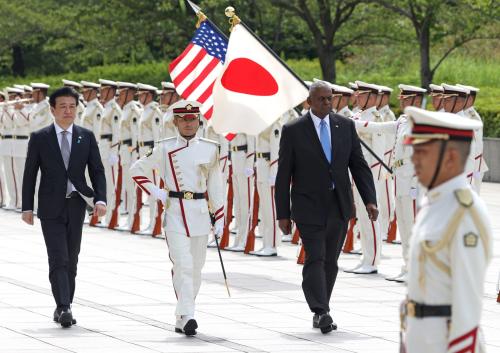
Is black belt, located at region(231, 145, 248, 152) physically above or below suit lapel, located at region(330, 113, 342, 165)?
below

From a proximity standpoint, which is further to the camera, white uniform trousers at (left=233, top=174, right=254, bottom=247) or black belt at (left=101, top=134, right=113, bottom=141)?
black belt at (left=101, top=134, right=113, bottom=141)

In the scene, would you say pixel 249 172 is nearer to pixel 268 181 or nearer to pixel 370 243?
pixel 268 181

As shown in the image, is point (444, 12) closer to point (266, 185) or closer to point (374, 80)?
point (374, 80)

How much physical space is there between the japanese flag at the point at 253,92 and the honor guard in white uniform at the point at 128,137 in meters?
7.62

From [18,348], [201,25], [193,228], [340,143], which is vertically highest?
[201,25]

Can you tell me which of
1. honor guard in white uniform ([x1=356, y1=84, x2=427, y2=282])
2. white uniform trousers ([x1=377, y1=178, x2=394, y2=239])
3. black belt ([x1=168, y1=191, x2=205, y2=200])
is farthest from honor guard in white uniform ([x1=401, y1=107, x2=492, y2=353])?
white uniform trousers ([x1=377, y1=178, x2=394, y2=239])

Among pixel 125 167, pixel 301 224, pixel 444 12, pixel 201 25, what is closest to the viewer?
pixel 301 224

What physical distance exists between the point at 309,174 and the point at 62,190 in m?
1.88

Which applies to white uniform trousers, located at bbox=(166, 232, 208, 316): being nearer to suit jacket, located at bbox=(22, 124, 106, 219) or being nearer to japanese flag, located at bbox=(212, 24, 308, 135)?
suit jacket, located at bbox=(22, 124, 106, 219)

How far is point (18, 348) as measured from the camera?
10.2 metres

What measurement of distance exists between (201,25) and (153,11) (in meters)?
20.6

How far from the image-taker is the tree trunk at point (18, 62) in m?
49.3

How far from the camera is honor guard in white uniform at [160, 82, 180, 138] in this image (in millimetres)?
19344

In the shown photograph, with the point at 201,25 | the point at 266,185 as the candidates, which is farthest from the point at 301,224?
the point at 266,185
